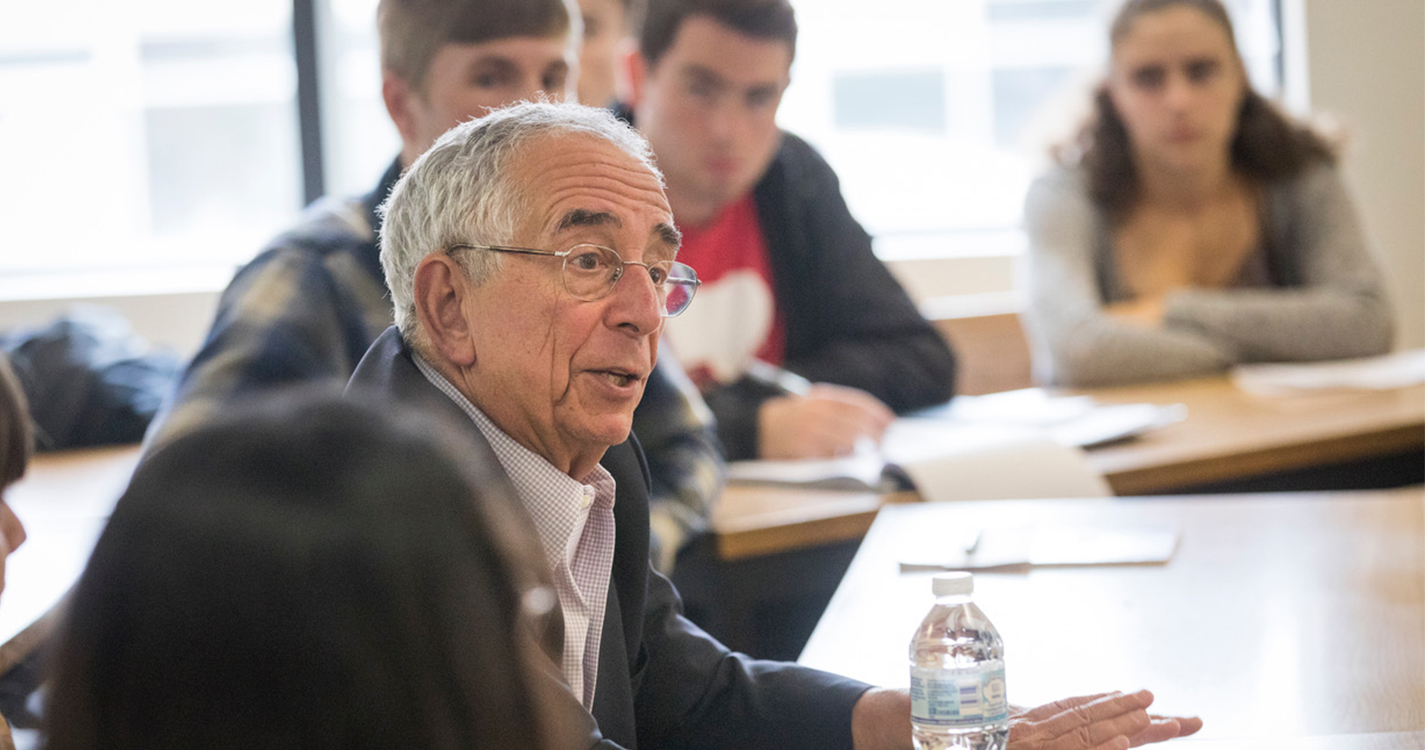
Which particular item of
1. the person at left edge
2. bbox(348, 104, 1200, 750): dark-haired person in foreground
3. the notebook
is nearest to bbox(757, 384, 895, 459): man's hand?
the notebook

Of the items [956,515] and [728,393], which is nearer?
[956,515]

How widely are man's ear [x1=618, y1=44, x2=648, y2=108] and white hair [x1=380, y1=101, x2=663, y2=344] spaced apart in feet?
4.93

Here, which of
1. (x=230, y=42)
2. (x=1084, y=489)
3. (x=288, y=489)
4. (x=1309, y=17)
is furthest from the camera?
(x=230, y=42)

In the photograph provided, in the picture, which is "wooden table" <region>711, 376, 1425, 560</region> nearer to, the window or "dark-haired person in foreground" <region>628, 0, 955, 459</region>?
"dark-haired person in foreground" <region>628, 0, 955, 459</region>

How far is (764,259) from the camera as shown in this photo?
2.80 meters

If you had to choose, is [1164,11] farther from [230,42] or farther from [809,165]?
[230,42]

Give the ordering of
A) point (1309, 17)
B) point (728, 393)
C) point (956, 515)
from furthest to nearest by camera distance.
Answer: point (1309, 17) < point (728, 393) < point (956, 515)

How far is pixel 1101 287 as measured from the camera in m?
3.31

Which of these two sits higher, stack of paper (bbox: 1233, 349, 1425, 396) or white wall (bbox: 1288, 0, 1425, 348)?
white wall (bbox: 1288, 0, 1425, 348)

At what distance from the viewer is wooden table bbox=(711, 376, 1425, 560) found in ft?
6.10

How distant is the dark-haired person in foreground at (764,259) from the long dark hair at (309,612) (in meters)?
1.87

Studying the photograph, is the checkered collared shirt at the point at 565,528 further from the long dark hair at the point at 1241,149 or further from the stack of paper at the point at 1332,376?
the long dark hair at the point at 1241,149

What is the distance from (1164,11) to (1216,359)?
2.65 feet

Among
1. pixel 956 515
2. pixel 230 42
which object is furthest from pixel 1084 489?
pixel 230 42
